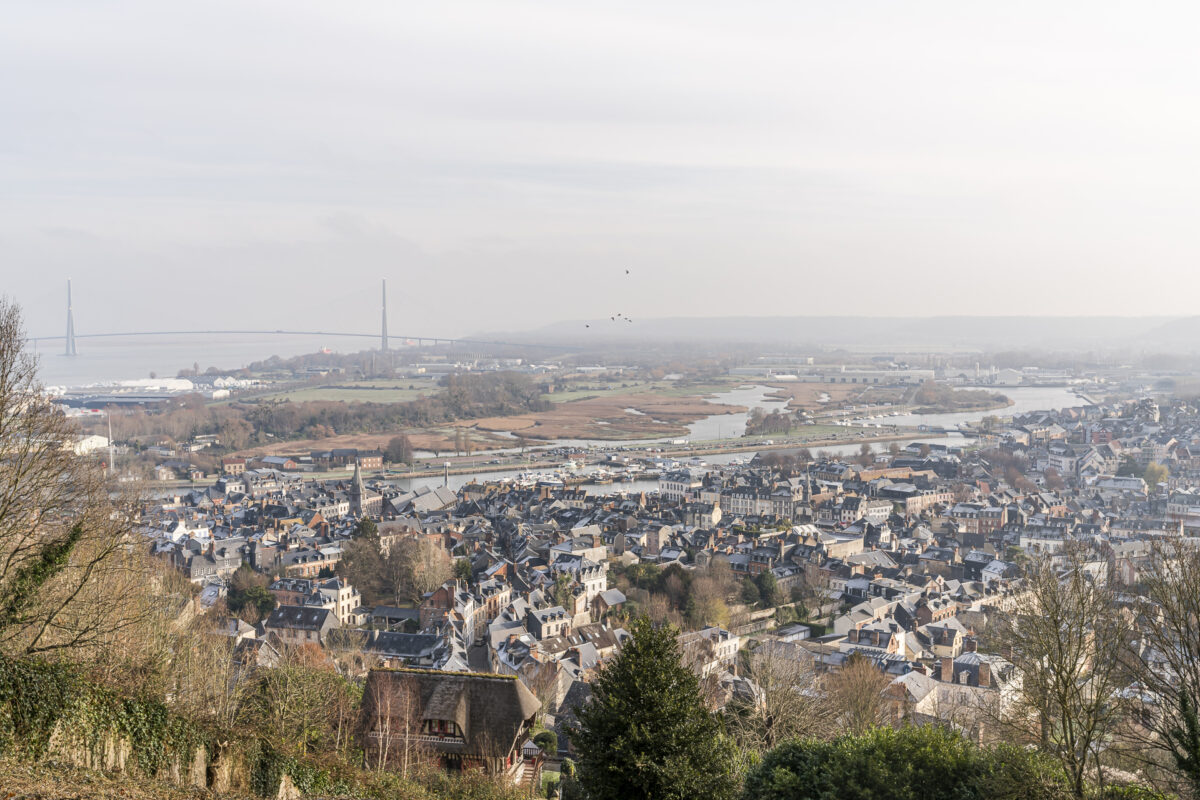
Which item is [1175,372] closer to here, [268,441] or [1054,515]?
[1054,515]

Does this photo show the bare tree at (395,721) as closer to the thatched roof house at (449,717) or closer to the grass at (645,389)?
the thatched roof house at (449,717)

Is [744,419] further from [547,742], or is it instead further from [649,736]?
[649,736]

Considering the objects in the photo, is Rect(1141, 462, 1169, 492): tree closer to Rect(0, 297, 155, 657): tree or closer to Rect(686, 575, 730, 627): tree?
Rect(686, 575, 730, 627): tree

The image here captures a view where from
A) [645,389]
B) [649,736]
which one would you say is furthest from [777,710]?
[645,389]

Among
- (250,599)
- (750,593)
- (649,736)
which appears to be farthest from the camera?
(750,593)

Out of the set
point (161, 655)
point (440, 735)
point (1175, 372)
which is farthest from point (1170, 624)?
point (1175, 372)

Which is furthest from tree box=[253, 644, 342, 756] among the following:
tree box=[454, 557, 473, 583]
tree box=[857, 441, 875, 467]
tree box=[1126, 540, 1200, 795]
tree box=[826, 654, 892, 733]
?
tree box=[857, 441, 875, 467]

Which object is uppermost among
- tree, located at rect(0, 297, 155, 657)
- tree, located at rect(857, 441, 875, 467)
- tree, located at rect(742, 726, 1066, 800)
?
tree, located at rect(0, 297, 155, 657)
